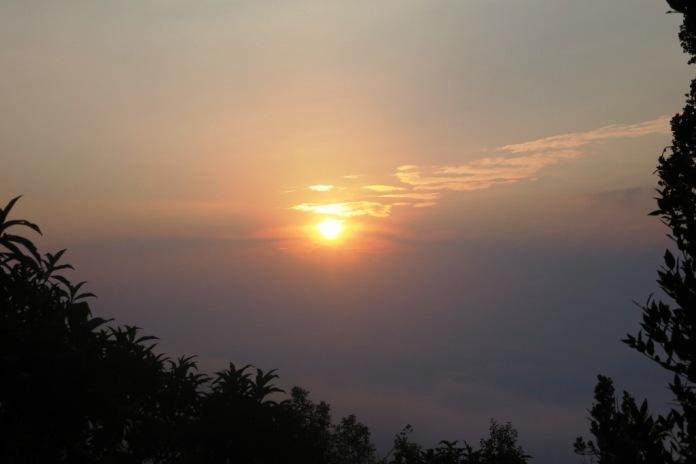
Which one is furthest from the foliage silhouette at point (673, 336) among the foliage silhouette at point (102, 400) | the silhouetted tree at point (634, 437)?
the foliage silhouette at point (102, 400)

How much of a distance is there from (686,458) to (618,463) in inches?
34.1

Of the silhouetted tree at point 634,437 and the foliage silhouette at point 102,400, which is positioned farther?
the foliage silhouette at point 102,400

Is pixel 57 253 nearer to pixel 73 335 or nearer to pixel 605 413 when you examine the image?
pixel 73 335

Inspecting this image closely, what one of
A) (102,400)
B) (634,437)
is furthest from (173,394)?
(634,437)

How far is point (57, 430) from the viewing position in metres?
17.3

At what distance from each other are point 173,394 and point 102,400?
11.8m

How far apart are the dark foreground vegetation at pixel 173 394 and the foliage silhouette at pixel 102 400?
1.8 inches

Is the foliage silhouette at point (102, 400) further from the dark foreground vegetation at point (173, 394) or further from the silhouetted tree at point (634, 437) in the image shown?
the silhouetted tree at point (634, 437)

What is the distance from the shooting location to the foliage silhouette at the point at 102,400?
16.1m

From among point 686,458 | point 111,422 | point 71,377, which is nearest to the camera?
point 686,458

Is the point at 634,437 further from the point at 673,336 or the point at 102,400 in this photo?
the point at 102,400

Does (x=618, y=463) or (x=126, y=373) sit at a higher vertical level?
(x=126, y=373)

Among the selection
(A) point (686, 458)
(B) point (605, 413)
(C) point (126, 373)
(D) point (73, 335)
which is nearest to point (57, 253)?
(D) point (73, 335)

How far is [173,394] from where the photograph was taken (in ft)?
95.3
